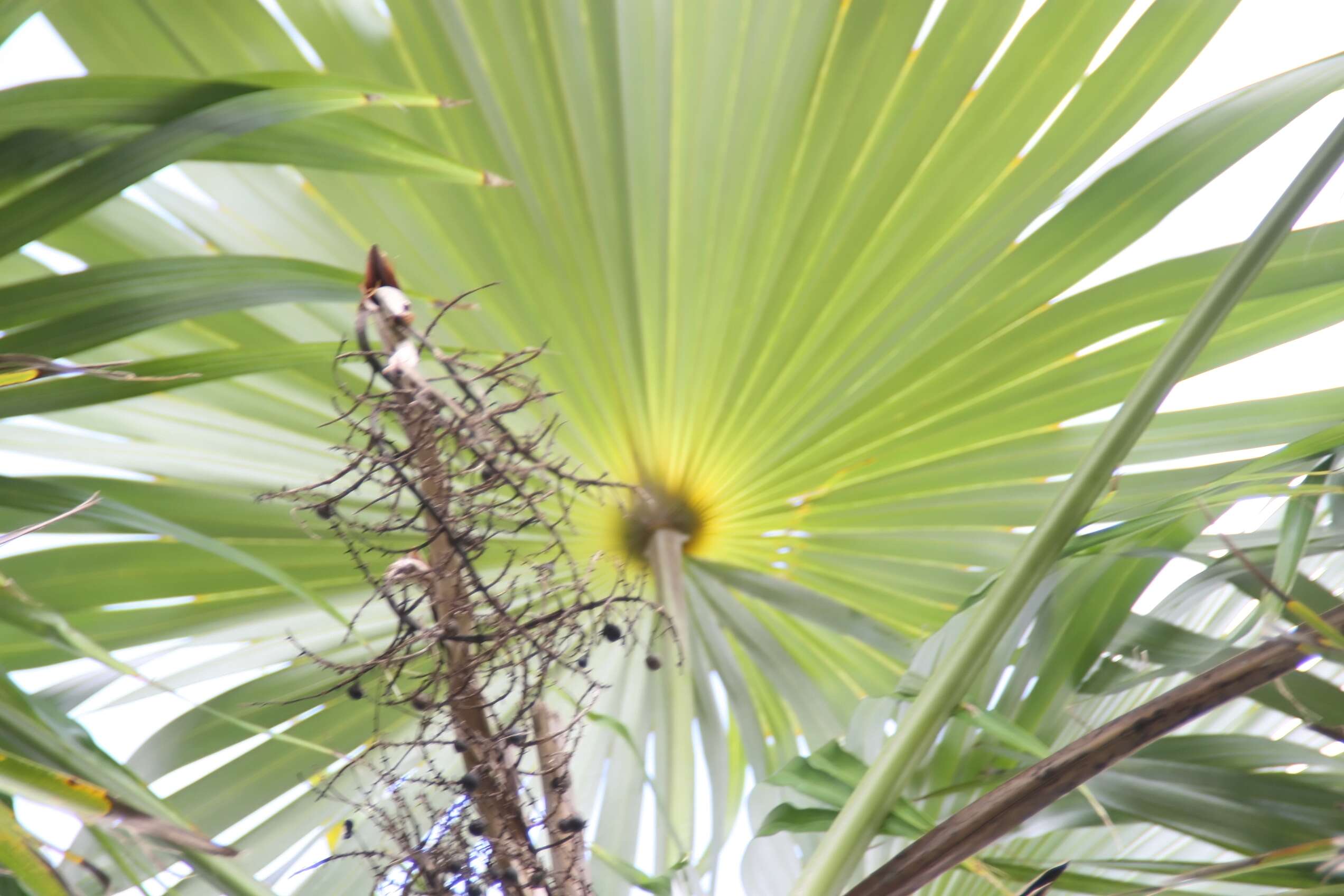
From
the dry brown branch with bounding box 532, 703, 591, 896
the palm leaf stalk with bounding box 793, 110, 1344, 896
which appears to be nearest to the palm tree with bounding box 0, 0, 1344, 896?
the palm leaf stalk with bounding box 793, 110, 1344, 896

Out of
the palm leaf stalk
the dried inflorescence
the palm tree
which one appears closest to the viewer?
the dried inflorescence

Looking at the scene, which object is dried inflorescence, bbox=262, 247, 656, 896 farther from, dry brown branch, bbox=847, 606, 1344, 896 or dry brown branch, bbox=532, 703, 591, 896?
dry brown branch, bbox=847, 606, 1344, 896

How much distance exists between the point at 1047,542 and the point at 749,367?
641 mm

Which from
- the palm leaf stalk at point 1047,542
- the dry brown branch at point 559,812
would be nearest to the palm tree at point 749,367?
the palm leaf stalk at point 1047,542

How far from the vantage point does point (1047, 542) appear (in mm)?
801

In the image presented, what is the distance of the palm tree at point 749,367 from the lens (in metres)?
0.86

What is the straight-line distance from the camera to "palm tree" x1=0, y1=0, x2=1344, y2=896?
33.9 inches

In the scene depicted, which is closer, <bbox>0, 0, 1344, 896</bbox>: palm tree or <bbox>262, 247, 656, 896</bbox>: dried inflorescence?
<bbox>262, 247, 656, 896</bbox>: dried inflorescence

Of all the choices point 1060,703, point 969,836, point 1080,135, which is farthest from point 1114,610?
point 1080,135

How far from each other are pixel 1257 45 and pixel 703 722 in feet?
3.83

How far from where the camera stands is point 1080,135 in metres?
1.18

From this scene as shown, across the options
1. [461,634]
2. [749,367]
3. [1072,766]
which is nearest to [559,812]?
[461,634]

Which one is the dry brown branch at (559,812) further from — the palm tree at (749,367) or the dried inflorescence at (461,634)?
the palm tree at (749,367)

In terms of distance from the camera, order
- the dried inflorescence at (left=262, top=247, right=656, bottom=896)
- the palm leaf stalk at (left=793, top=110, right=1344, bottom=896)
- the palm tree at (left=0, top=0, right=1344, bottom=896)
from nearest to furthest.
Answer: the dried inflorescence at (left=262, top=247, right=656, bottom=896) → the palm leaf stalk at (left=793, top=110, right=1344, bottom=896) → the palm tree at (left=0, top=0, right=1344, bottom=896)
